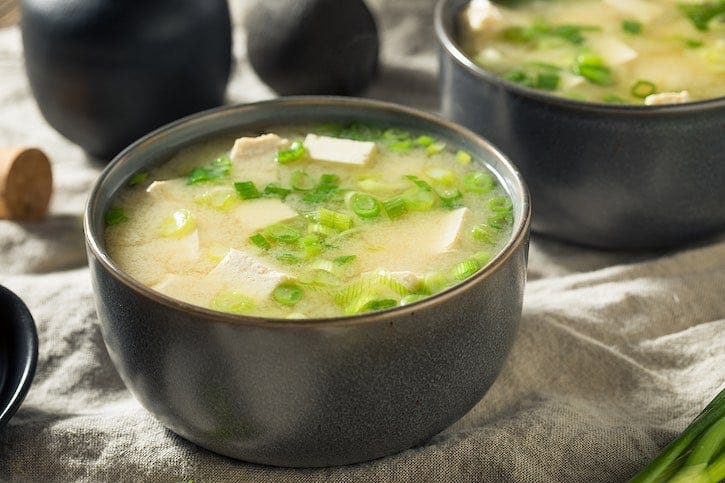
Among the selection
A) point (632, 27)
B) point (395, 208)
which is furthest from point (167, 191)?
point (632, 27)

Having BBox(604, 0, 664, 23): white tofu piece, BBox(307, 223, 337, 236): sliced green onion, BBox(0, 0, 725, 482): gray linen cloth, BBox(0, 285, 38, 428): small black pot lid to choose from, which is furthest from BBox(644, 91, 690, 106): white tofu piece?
BBox(0, 285, 38, 428): small black pot lid

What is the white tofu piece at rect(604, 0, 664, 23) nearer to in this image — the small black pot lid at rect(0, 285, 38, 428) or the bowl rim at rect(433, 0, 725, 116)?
the bowl rim at rect(433, 0, 725, 116)

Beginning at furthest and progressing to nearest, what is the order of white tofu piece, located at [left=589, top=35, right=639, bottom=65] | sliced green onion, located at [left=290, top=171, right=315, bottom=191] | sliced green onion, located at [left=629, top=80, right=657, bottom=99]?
white tofu piece, located at [left=589, top=35, right=639, bottom=65] < sliced green onion, located at [left=629, top=80, right=657, bottom=99] < sliced green onion, located at [left=290, top=171, right=315, bottom=191]

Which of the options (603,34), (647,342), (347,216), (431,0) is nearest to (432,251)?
(347,216)

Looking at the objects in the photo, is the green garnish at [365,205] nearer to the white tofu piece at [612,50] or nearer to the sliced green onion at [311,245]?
the sliced green onion at [311,245]

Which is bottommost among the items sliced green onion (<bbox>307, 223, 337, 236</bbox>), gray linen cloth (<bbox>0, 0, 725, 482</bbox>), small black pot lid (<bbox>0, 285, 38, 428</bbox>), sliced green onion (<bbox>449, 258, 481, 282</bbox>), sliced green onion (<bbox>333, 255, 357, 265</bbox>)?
gray linen cloth (<bbox>0, 0, 725, 482</bbox>)

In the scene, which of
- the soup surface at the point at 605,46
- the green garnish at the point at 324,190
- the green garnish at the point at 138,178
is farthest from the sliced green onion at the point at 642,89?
the green garnish at the point at 138,178

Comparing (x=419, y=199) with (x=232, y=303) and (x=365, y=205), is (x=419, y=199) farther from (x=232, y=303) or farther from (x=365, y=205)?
(x=232, y=303)

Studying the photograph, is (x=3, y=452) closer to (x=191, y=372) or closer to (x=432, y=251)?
(x=191, y=372)
